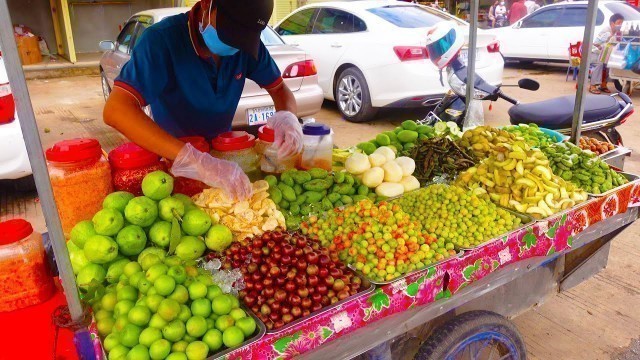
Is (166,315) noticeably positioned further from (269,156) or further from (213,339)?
(269,156)

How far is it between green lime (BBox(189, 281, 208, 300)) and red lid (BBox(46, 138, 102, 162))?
0.70 meters

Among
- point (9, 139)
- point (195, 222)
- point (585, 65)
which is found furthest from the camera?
point (9, 139)

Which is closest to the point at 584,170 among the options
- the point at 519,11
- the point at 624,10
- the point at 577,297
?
the point at 577,297

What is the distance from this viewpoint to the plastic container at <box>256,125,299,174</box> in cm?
242

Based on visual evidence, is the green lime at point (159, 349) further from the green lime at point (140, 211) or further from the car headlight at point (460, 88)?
the car headlight at point (460, 88)

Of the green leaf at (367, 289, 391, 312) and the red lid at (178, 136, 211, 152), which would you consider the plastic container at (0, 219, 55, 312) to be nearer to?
the red lid at (178, 136, 211, 152)

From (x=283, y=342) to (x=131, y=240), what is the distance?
0.68m

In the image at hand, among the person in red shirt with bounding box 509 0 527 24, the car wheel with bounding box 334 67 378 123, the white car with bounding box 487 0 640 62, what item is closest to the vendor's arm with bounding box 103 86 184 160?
the car wheel with bounding box 334 67 378 123

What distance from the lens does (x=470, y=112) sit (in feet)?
13.5

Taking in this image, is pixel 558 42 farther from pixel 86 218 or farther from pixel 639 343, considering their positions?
pixel 86 218

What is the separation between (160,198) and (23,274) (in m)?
0.53

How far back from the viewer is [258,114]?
573cm

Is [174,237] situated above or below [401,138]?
above

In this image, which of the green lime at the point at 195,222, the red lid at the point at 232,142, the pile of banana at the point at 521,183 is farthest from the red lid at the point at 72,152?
the pile of banana at the point at 521,183
